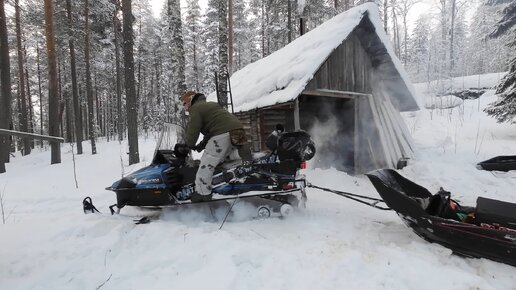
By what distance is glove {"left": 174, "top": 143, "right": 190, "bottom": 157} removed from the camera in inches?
199

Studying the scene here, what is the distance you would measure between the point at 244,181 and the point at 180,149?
118 centimetres

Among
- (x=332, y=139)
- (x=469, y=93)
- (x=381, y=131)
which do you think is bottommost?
(x=332, y=139)

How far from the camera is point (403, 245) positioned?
371cm

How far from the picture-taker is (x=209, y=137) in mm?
4875

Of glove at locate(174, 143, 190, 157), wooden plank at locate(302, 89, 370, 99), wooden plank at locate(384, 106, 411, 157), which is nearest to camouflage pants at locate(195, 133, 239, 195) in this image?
glove at locate(174, 143, 190, 157)

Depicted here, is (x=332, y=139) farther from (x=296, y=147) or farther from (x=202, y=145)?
(x=202, y=145)

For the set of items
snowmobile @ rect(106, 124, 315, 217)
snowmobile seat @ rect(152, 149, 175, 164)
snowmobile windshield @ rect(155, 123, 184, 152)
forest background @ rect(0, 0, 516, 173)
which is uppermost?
forest background @ rect(0, 0, 516, 173)

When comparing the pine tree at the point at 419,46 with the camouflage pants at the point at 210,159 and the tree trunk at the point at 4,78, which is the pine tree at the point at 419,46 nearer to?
the tree trunk at the point at 4,78

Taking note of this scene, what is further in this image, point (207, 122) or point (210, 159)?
point (207, 122)

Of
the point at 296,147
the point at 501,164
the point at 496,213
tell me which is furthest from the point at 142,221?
the point at 501,164

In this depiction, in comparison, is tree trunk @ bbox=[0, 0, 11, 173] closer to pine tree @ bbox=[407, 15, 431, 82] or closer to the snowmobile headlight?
the snowmobile headlight

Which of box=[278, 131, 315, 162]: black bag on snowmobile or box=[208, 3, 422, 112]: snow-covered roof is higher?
box=[208, 3, 422, 112]: snow-covered roof

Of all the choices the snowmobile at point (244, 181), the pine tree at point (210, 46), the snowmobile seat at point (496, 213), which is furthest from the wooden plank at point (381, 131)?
the pine tree at point (210, 46)

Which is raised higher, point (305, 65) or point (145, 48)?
point (145, 48)
